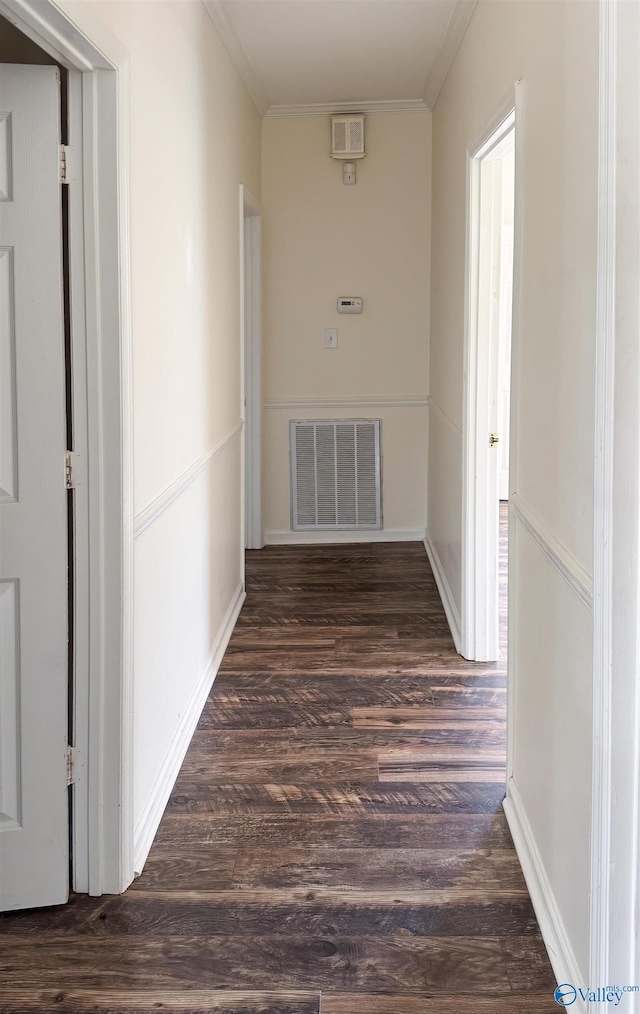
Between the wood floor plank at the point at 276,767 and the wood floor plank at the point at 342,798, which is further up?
the wood floor plank at the point at 276,767

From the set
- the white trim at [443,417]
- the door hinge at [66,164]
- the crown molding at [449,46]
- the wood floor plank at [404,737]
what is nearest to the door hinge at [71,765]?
the wood floor plank at [404,737]

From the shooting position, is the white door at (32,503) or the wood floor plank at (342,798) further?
the wood floor plank at (342,798)

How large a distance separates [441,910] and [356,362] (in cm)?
389

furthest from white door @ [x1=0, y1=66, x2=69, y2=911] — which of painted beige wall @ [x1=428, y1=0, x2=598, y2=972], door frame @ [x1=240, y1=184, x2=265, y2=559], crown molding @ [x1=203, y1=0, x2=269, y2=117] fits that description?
door frame @ [x1=240, y1=184, x2=265, y2=559]

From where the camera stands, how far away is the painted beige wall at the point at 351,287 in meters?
5.16

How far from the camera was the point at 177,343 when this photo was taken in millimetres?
2668

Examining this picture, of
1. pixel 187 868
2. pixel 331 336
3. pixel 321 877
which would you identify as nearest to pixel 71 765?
pixel 187 868

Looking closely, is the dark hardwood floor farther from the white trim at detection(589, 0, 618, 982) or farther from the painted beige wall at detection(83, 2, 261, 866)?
the white trim at detection(589, 0, 618, 982)

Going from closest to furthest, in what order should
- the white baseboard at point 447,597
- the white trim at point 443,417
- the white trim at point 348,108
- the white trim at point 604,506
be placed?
the white trim at point 604,506 → the white baseboard at point 447,597 → the white trim at point 443,417 → the white trim at point 348,108

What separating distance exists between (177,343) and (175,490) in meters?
0.47

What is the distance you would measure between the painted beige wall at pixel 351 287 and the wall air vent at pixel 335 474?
0.06 meters

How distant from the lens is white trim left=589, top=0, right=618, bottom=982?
1357 millimetres

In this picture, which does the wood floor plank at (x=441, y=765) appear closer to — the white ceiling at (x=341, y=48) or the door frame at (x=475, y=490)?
the door frame at (x=475, y=490)

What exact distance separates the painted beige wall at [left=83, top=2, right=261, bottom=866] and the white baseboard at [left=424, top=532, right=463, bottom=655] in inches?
40.8
